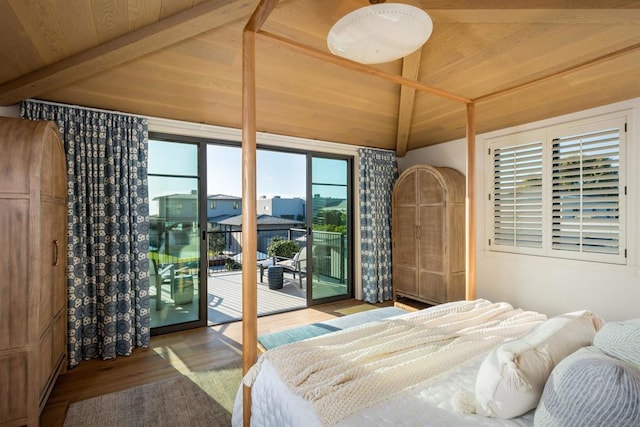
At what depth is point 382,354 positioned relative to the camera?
1607 mm

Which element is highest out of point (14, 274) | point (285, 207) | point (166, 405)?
point (285, 207)

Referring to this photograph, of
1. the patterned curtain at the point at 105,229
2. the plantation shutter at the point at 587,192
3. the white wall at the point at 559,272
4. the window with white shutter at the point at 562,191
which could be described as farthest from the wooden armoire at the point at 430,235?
the patterned curtain at the point at 105,229

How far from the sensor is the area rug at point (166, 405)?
77.5 inches

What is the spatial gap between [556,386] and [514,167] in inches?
126

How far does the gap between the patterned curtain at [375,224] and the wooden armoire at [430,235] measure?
0.58 feet

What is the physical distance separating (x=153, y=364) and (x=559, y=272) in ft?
12.9

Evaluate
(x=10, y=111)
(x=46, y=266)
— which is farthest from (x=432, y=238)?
(x=10, y=111)

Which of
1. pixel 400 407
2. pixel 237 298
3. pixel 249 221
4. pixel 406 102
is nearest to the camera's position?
pixel 400 407

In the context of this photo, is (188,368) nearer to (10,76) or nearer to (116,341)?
(116,341)

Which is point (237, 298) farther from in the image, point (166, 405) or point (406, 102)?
point (406, 102)

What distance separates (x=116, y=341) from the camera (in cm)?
285

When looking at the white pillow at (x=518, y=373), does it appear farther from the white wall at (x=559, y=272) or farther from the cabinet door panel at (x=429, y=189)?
the cabinet door panel at (x=429, y=189)

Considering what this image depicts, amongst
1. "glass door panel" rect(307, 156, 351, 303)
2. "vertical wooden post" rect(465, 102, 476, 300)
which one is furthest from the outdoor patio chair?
"vertical wooden post" rect(465, 102, 476, 300)

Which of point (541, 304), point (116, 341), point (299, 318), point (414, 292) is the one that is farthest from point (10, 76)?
point (541, 304)
